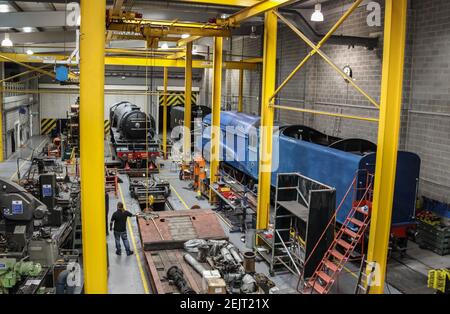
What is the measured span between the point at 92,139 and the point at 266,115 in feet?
20.1

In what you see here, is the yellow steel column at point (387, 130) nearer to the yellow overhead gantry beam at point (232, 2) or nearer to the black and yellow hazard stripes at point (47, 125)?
the yellow overhead gantry beam at point (232, 2)

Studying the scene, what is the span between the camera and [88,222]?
641 cm

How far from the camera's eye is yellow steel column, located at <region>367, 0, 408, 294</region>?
24.5ft

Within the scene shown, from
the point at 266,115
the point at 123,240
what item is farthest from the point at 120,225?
the point at 266,115

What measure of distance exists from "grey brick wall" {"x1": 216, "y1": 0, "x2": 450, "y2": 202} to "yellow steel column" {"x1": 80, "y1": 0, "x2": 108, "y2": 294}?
373 inches

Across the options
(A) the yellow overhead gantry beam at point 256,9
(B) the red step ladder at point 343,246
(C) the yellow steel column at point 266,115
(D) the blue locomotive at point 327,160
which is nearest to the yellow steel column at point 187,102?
(D) the blue locomotive at point 327,160

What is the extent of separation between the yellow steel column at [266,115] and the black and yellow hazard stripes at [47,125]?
83.5 ft

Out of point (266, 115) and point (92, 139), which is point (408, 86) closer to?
point (266, 115)

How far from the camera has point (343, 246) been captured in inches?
367

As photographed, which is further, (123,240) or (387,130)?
(123,240)

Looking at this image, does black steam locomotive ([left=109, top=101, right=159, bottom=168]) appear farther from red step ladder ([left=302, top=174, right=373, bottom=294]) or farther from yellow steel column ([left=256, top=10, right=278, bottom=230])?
red step ladder ([left=302, top=174, right=373, bottom=294])

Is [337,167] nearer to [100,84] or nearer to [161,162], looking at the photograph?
[100,84]

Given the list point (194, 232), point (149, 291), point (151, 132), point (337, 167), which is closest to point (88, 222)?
point (149, 291)
